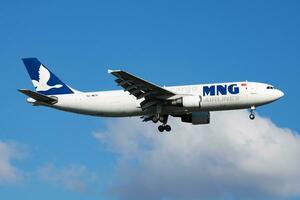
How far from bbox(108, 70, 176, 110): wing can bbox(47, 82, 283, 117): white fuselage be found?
0.95 m

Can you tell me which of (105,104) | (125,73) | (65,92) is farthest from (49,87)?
(125,73)

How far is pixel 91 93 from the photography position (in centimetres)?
6850

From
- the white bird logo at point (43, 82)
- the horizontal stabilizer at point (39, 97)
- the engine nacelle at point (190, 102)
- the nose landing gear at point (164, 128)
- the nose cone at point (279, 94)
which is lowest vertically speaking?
the nose landing gear at point (164, 128)

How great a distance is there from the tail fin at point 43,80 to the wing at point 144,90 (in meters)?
6.97

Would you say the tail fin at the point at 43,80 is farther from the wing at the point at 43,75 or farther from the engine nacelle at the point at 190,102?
the engine nacelle at the point at 190,102

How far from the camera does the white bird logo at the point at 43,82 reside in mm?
71188

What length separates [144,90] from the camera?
215 ft

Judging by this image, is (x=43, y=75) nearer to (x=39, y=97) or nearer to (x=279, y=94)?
(x=39, y=97)

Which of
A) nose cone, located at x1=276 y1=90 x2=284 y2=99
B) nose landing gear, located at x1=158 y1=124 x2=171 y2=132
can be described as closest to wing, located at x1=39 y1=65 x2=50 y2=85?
nose landing gear, located at x1=158 y1=124 x2=171 y2=132

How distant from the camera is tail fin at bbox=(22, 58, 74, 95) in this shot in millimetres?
70500

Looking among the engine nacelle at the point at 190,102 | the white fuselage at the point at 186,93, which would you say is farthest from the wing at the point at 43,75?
the engine nacelle at the point at 190,102

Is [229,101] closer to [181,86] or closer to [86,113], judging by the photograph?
[181,86]

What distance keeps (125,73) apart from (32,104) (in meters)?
10.3

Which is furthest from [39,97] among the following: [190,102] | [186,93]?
[190,102]
